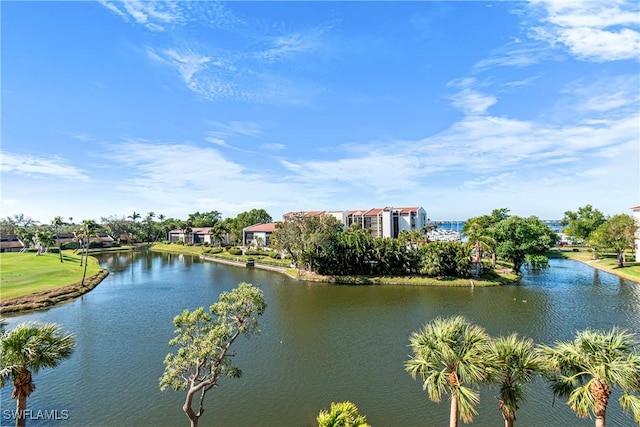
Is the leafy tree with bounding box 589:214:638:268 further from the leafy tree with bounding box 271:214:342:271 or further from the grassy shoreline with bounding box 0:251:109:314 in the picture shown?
the grassy shoreline with bounding box 0:251:109:314

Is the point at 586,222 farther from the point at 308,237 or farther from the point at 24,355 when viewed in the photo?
the point at 24,355

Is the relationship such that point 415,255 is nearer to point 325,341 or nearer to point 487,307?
point 487,307

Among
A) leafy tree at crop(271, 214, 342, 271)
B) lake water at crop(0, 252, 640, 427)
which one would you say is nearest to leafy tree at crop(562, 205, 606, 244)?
lake water at crop(0, 252, 640, 427)

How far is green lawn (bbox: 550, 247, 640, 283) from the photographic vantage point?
51575 millimetres

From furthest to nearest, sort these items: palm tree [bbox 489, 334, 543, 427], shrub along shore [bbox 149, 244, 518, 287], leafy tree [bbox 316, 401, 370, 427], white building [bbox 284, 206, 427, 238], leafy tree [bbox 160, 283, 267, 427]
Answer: white building [bbox 284, 206, 427, 238]
shrub along shore [bbox 149, 244, 518, 287]
leafy tree [bbox 160, 283, 267, 427]
palm tree [bbox 489, 334, 543, 427]
leafy tree [bbox 316, 401, 370, 427]

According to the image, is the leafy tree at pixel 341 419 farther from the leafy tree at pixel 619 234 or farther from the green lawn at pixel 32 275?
the leafy tree at pixel 619 234

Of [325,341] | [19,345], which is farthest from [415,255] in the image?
[19,345]

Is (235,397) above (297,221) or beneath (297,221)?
beneath

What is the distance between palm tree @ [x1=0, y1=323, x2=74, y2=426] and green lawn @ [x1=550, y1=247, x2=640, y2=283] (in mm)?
64166

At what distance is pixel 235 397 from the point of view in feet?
61.1

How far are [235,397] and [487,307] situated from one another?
27737 mm

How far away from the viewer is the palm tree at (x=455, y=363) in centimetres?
1112


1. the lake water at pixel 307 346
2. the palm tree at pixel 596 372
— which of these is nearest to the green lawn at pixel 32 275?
the lake water at pixel 307 346

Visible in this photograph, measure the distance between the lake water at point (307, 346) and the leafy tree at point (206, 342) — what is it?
13.4ft
